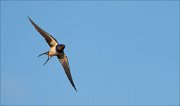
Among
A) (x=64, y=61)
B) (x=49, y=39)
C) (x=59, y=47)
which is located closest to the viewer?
(x=59, y=47)

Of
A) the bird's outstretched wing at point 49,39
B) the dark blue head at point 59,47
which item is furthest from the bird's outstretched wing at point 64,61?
the dark blue head at point 59,47

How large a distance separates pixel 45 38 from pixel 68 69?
2931 mm

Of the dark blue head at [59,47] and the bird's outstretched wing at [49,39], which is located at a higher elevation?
the bird's outstretched wing at [49,39]

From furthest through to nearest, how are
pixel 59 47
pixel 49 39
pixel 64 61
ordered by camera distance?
pixel 64 61 → pixel 49 39 → pixel 59 47

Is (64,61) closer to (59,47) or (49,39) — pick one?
(49,39)

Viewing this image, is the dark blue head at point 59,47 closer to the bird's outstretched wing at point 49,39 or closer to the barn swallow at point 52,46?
the barn swallow at point 52,46

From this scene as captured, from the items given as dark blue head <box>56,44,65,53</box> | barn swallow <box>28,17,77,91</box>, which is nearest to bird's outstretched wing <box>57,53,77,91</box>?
barn swallow <box>28,17,77,91</box>

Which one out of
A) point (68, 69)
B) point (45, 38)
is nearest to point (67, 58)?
point (68, 69)

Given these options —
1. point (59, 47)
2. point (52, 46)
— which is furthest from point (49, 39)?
point (59, 47)

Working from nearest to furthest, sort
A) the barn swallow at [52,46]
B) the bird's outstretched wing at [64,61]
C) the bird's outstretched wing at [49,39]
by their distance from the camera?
the barn swallow at [52,46] < the bird's outstretched wing at [49,39] < the bird's outstretched wing at [64,61]

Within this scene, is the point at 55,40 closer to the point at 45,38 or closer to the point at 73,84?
the point at 45,38

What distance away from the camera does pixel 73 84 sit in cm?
2766

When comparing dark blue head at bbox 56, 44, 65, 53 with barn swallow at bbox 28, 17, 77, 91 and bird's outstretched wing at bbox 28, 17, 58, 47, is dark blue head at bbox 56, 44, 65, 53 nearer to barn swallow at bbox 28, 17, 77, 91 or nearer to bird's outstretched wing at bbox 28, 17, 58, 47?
barn swallow at bbox 28, 17, 77, 91

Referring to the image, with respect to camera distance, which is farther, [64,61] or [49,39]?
[64,61]
